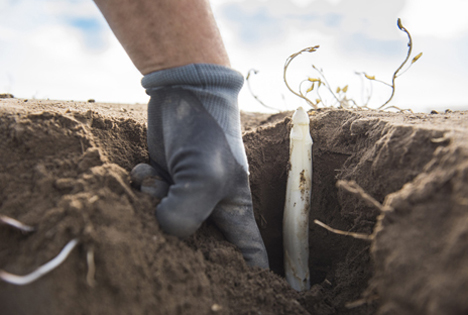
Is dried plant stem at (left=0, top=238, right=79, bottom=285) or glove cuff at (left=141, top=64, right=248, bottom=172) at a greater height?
glove cuff at (left=141, top=64, right=248, bottom=172)

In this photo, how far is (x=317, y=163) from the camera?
161cm

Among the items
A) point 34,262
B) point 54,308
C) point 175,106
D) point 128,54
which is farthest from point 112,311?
point 128,54

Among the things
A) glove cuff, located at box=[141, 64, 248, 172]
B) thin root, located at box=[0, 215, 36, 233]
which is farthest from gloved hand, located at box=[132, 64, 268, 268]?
thin root, located at box=[0, 215, 36, 233]

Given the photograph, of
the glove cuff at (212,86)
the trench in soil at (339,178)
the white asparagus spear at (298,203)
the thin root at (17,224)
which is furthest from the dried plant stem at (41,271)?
the white asparagus spear at (298,203)

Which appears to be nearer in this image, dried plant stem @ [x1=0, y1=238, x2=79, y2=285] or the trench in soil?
dried plant stem @ [x1=0, y1=238, x2=79, y2=285]

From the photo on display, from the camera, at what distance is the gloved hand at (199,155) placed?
1.02m

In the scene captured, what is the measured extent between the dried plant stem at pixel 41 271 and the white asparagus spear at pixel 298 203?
1.01 metres

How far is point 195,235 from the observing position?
1141 millimetres

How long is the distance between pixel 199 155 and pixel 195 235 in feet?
1.03

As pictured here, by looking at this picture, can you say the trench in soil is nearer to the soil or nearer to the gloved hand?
the soil

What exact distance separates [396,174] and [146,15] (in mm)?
1043

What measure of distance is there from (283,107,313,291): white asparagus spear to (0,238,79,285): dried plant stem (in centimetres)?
101

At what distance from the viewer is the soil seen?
2.39ft

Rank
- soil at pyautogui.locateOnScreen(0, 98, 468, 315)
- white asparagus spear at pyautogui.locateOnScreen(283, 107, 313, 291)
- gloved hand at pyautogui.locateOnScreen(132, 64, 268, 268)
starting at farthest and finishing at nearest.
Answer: white asparagus spear at pyautogui.locateOnScreen(283, 107, 313, 291) < gloved hand at pyautogui.locateOnScreen(132, 64, 268, 268) < soil at pyautogui.locateOnScreen(0, 98, 468, 315)
